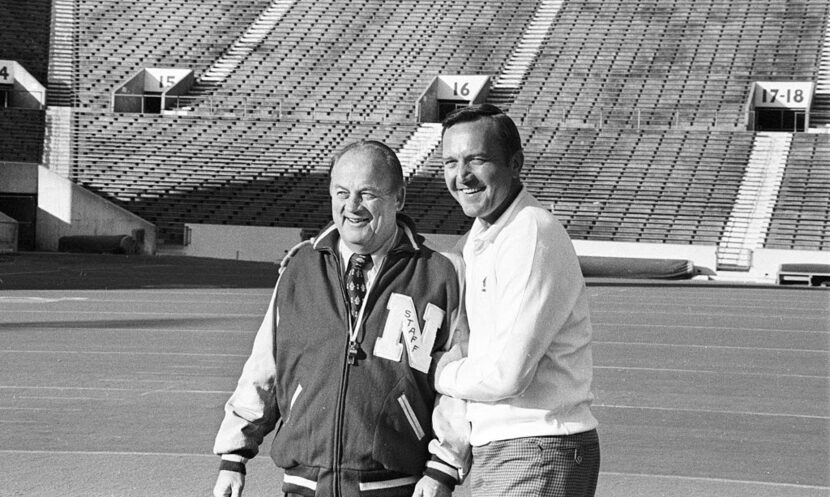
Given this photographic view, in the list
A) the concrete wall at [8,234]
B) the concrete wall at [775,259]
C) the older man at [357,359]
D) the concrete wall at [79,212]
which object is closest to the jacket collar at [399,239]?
the older man at [357,359]

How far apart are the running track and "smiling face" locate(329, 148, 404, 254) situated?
347 centimetres

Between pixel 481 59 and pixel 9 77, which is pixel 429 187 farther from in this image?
pixel 9 77

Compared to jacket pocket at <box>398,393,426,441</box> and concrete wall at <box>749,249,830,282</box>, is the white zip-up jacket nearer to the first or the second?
jacket pocket at <box>398,393,426,441</box>

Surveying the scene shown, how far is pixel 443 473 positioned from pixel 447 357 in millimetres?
324

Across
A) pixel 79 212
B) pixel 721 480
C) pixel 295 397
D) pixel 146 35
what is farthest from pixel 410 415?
pixel 146 35

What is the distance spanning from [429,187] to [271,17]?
50.1 feet

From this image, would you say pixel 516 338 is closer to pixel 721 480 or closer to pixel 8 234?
pixel 721 480

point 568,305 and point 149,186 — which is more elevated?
point 149,186

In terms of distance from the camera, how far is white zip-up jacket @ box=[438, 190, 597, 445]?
3.04 m

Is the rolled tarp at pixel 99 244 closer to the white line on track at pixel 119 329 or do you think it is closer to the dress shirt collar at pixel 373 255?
the white line on track at pixel 119 329

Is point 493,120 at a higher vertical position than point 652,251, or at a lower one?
lower

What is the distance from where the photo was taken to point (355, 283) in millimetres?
3420

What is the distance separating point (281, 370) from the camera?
3.46 meters

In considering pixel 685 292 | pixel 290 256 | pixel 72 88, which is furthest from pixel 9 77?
pixel 290 256
